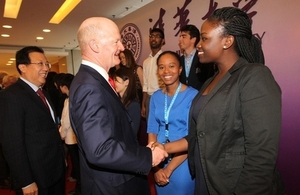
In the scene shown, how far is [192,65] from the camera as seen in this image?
2.98 m

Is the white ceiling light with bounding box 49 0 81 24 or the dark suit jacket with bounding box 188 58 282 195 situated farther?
the white ceiling light with bounding box 49 0 81 24

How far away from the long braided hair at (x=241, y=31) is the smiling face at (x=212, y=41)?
27 millimetres

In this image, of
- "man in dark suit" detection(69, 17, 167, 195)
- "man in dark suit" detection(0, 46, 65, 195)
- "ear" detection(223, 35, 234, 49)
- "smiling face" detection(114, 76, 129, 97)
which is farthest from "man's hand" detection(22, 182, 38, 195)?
"ear" detection(223, 35, 234, 49)

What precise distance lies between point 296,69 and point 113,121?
7.31ft

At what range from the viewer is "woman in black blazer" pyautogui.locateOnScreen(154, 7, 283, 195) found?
108 centimetres

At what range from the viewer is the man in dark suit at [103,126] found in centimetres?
107

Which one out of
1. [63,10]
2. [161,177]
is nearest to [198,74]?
[161,177]

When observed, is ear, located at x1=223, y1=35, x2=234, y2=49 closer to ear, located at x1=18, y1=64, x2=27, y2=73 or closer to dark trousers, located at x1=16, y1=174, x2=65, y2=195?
ear, located at x1=18, y1=64, x2=27, y2=73

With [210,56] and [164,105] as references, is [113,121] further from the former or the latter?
[164,105]

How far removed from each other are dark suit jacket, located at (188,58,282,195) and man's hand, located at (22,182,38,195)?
132 cm

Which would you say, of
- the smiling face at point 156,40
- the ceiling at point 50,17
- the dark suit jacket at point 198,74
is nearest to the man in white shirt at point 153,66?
the smiling face at point 156,40

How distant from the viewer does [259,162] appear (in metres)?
Answer: 1.08

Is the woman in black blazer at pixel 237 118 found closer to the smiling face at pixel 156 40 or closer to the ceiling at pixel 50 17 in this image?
the smiling face at pixel 156 40

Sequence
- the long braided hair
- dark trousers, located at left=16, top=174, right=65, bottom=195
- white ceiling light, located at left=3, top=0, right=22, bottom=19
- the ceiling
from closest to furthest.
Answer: the long braided hair → dark trousers, located at left=16, top=174, right=65, bottom=195 → the ceiling → white ceiling light, located at left=3, top=0, right=22, bottom=19
